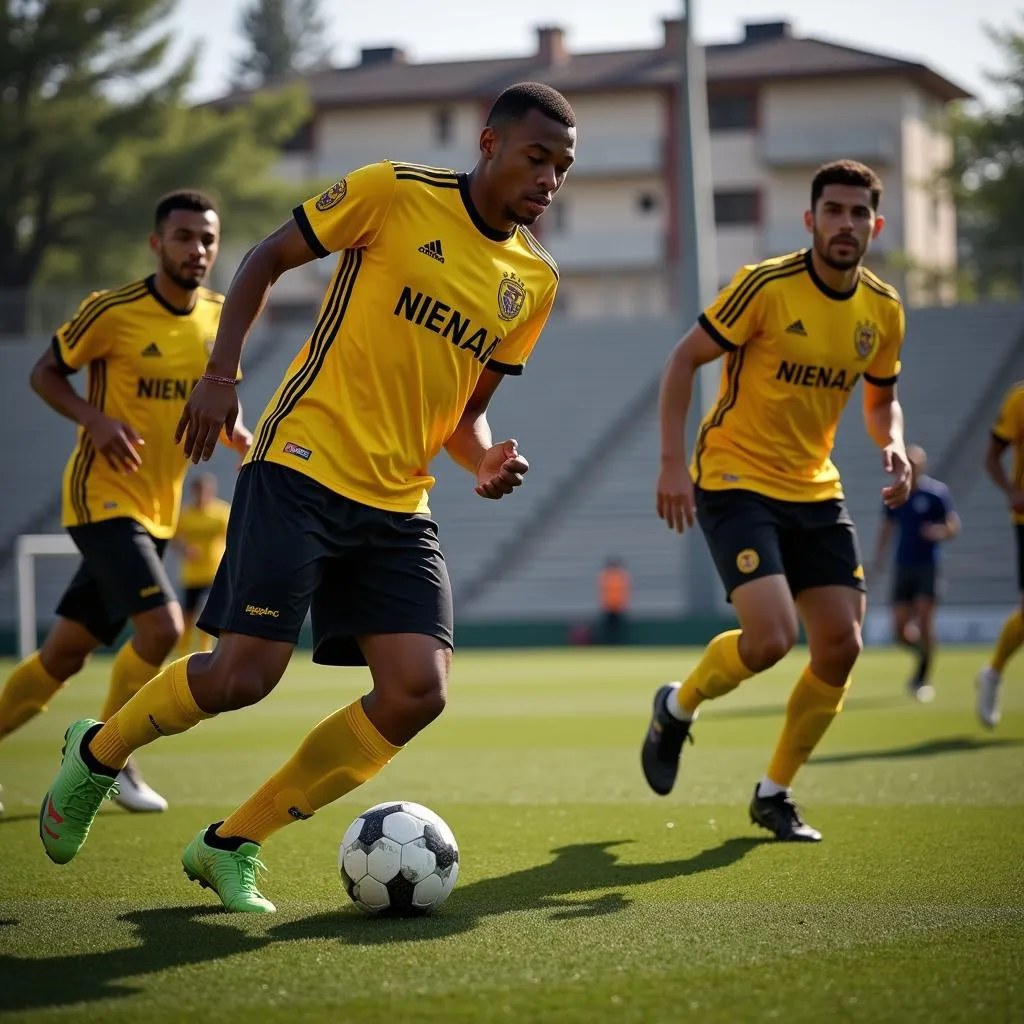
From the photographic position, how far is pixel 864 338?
7008 mm

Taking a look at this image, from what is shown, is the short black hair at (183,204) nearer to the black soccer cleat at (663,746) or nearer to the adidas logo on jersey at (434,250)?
the adidas logo on jersey at (434,250)

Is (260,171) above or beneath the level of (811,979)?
above

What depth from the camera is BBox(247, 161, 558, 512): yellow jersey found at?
496cm

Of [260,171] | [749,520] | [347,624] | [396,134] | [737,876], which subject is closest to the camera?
[347,624]

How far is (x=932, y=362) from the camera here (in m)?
32.6

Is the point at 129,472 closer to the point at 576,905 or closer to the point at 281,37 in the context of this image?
the point at 576,905

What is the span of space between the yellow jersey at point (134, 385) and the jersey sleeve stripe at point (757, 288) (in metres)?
2.50

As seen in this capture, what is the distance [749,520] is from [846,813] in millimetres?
1534

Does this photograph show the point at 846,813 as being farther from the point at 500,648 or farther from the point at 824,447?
the point at 500,648

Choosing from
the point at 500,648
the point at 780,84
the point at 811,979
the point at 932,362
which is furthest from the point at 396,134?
the point at 811,979

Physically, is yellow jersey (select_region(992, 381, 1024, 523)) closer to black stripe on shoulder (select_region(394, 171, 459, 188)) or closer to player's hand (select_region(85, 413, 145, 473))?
player's hand (select_region(85, 413, 145, 473))

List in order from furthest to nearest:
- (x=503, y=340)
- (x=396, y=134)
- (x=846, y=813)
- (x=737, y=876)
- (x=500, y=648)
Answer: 1. (x=396, y=134)
2. (x=500, y=648)
3. (x=846, y=813)
4. (x=737, y=876)
5. (x=503, y=340)

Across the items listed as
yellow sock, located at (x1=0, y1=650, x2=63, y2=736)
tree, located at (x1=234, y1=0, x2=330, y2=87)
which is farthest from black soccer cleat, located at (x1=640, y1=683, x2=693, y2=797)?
tree, located at (x1=234, y1=0, x2=330, y2=87)

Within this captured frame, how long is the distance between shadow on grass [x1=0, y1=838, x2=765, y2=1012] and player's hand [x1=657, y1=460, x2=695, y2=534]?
4.37 ft
